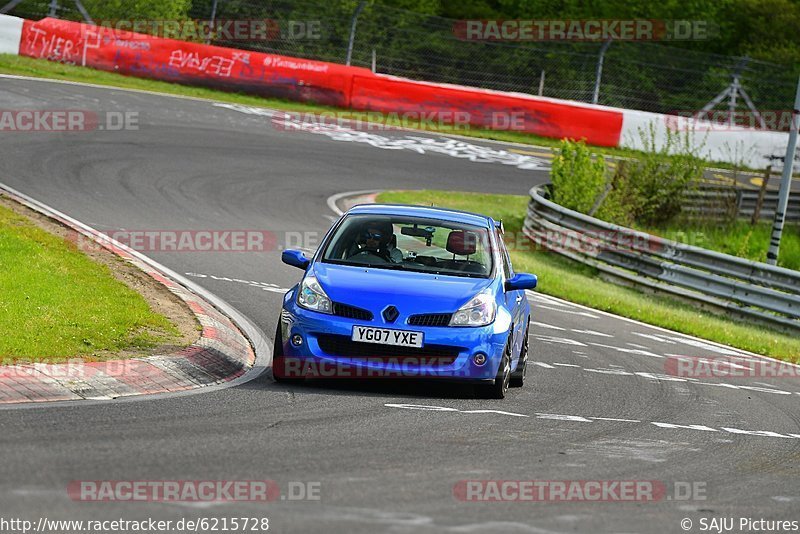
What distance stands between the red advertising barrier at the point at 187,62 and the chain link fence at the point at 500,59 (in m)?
2.20

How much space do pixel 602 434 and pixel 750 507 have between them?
204cm

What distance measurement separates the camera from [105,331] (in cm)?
1049

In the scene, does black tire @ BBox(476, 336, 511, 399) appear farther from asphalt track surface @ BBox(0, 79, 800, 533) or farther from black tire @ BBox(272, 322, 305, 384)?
black tire @ BBox(272, 322, 305, 384)

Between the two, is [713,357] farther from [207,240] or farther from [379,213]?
[207,240]

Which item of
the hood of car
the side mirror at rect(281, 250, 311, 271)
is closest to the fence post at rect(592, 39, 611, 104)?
the hood of car

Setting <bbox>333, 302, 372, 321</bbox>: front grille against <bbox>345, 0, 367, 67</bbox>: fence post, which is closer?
<bbox>333, 302, 372, 321</bbox>: front grille

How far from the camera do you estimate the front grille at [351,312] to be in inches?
390

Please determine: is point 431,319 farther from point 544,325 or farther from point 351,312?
point 544,325

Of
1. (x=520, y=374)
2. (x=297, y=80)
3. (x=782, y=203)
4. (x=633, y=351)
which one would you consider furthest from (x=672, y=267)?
(x=297, y=80)

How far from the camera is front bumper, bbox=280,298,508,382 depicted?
32.4ft

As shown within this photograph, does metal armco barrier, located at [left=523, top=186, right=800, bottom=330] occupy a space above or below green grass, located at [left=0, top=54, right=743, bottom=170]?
below

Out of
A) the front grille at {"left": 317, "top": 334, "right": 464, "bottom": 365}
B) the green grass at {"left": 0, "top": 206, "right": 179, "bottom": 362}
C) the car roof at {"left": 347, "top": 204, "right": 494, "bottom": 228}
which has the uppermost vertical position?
the car roof at {"left": 347, "top": 204, "right": 494, "bottom": 228}

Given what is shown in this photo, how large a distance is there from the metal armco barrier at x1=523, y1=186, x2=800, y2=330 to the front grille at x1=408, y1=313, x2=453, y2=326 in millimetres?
10759

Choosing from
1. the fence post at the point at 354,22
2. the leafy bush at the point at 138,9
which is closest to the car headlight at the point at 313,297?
the fence post at the point at 354,22
